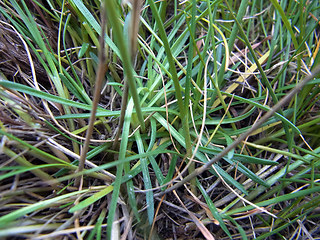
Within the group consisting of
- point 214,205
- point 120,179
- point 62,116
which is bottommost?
point 214,205

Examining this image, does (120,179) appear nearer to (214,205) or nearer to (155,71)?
(214,205)

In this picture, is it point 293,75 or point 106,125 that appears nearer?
point 106,125

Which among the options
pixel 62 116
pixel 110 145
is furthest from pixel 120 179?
pixel 62 116

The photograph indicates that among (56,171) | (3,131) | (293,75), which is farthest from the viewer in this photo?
(293,75)

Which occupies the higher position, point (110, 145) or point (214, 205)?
point (110, 145)

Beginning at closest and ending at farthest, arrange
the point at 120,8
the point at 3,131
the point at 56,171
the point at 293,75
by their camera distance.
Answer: the point at 3,131
the point at 56,171
the point at 120,8
the point at 293,75

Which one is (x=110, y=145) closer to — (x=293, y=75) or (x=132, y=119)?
(x=132, y=119)

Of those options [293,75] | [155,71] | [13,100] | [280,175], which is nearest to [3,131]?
[13,100]
